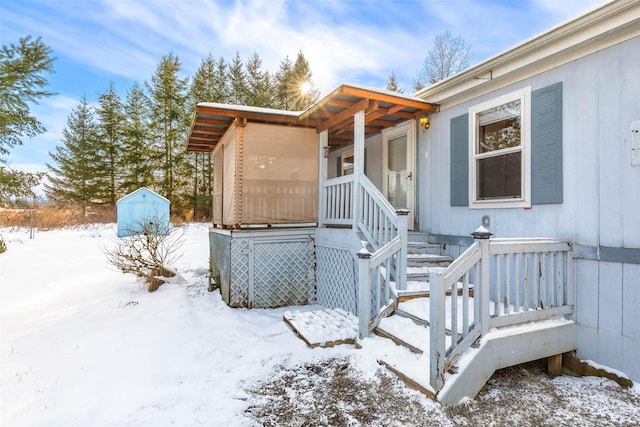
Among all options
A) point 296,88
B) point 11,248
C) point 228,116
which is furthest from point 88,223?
point 228,116

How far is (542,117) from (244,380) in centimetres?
420

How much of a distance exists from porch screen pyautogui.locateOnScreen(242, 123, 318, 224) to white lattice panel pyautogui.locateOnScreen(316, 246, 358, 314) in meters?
0.87

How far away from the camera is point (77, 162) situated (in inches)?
836

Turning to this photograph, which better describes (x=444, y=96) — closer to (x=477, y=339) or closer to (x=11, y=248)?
(x=477, y=339)

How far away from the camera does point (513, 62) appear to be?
3793 millimetres

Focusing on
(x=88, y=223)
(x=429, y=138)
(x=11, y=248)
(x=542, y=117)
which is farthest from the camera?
(x=88, y=223)

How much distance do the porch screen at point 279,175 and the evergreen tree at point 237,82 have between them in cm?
1779

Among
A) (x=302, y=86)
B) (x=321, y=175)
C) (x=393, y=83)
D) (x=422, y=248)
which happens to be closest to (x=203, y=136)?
(x=321, y=175)

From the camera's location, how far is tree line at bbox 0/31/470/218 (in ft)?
66.8

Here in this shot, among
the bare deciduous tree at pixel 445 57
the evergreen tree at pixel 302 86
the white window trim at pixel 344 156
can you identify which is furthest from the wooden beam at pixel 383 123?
the evergreen tree at pixel 302 86

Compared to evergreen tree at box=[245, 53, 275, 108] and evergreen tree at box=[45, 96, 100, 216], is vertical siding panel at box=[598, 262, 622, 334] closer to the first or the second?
evergreen tree at box=[245, 53, 275, 108]

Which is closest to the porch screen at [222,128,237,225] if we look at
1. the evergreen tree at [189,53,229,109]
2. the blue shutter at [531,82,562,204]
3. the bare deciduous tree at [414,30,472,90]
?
the blue shutter at [531,82,562,204]

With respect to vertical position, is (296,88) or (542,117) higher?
(296,88)

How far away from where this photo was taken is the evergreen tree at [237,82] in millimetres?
21945
